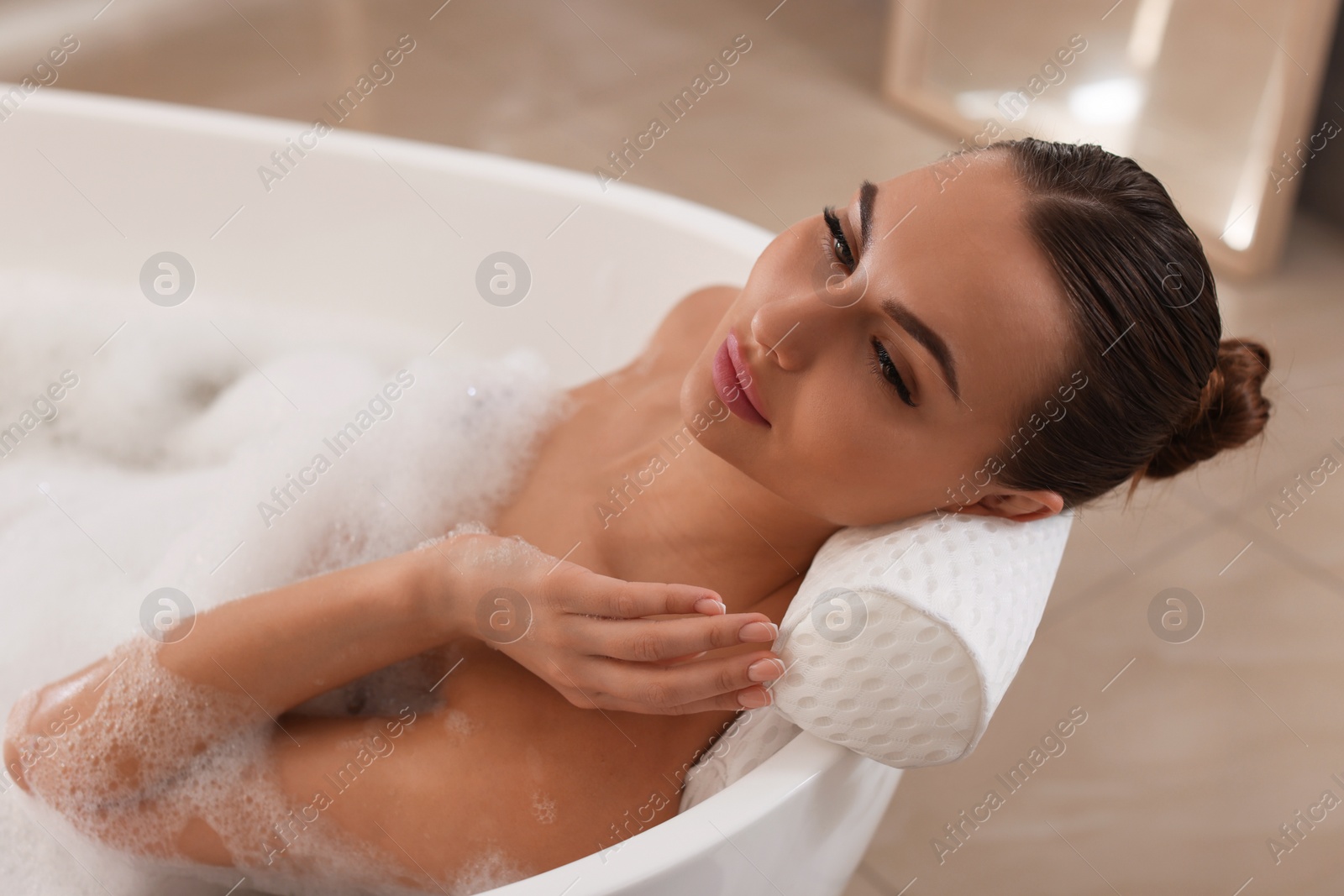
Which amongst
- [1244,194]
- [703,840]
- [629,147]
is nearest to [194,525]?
[703,840]

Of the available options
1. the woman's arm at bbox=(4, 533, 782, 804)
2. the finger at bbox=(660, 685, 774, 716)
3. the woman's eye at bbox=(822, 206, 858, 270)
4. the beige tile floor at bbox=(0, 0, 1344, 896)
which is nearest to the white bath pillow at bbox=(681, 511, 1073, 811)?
the finger at bbox=(660, 685, 774, 716)

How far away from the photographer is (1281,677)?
1.63 m

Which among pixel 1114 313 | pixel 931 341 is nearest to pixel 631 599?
pixel 931 341

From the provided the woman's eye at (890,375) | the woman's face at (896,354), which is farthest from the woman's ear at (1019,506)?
the woman's eye at (890,375)

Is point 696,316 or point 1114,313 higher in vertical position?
point 1114,313

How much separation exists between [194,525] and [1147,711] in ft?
4.27

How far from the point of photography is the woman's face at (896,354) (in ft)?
2.85

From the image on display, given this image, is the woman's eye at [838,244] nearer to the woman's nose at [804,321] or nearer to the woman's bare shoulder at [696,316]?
the woman's nose at [804,321]

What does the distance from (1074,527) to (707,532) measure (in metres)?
1.01

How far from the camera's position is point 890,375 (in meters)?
0.90

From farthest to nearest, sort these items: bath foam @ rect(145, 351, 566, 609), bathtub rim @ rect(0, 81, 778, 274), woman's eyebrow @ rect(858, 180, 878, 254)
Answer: bathtub rim @ rect(0, 81, 778, 274)
bath foam @ rect(145, 351, 566, 609)
woman's eyebrow @ rect(858, 180, 878, 254)

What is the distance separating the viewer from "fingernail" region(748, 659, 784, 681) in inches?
33.9

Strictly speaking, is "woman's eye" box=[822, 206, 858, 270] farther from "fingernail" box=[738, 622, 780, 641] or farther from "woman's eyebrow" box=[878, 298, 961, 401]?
"fingernail" box=[738, 622, 780, 641]

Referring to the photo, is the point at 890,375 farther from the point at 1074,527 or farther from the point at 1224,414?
the point at 1074,527
